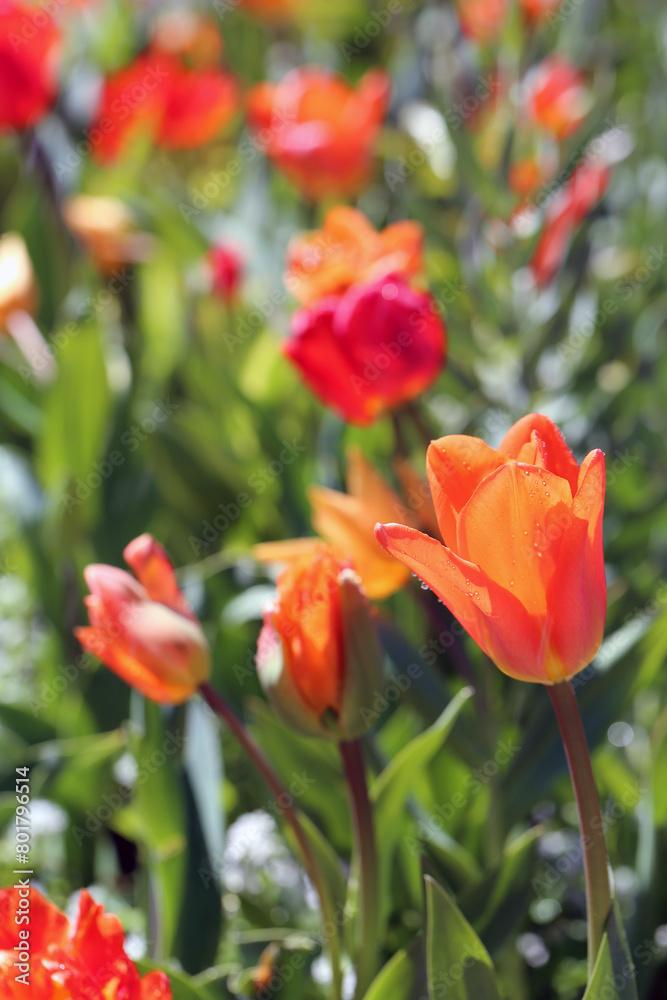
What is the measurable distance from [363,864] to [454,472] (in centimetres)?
23

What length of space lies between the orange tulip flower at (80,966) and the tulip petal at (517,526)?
0.67 feet

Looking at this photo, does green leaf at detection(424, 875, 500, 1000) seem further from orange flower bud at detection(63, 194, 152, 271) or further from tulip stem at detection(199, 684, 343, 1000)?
orange flower bud at detection(63, 194, 152, 271)

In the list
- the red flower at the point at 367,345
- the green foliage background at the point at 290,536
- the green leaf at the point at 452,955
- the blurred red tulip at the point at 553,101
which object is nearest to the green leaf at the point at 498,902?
the green foliage background at the point at 290,536

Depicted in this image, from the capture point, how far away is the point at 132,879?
86cm

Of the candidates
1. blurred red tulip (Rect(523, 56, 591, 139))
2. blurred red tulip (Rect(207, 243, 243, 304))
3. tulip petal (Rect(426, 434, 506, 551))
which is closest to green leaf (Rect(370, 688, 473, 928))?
tulip petal (Rect(426, 434, 506, 551))

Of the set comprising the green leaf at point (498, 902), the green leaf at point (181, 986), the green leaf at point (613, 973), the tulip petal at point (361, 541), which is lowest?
the green leaf at point (498, 902)

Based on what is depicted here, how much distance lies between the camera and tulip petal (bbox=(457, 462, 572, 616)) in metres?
0.33

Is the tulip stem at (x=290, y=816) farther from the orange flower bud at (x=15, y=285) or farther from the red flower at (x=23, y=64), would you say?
the red flower at (x=23, y=64)

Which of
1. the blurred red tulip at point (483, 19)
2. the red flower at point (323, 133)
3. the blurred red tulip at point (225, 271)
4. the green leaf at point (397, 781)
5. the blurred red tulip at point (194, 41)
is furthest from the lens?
the blurred red tulip at point (194, 41)

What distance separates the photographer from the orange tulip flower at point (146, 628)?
48 cm

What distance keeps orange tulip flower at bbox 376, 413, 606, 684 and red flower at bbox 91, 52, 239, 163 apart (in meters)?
1.23

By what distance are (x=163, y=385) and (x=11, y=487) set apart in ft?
0.68

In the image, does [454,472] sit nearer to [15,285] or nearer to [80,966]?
[80,966]

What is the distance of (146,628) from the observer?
484 millimetres
